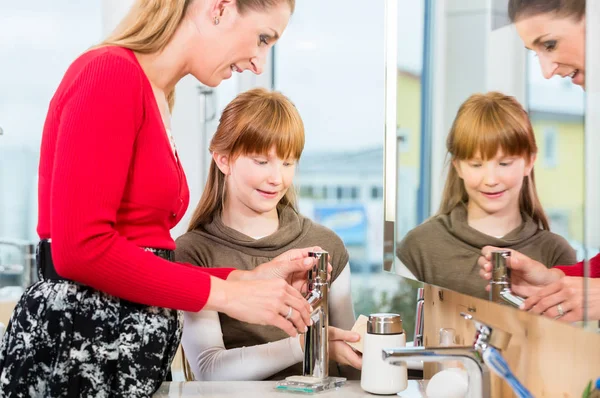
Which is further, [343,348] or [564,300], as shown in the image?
[343,348]

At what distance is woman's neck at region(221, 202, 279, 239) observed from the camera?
1.90 meters

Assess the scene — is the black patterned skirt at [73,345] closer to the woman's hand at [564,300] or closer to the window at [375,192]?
the woman's hand at [564,300]

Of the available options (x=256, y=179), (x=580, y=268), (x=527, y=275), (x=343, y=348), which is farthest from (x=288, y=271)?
(x=580, y=268)

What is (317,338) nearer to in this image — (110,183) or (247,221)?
(110,183)

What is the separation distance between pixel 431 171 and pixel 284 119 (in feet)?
2.00

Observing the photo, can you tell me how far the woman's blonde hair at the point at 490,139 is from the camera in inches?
37.3

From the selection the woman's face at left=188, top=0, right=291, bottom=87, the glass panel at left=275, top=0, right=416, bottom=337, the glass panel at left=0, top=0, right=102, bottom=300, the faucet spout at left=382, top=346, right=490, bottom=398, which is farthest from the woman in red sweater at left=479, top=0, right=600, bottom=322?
the glass panel at left=0, top=0, right=102, bottom=300

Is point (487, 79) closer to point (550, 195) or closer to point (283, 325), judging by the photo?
point (550, 195)

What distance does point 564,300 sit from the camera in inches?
33.7

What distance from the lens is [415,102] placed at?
4.50 ft

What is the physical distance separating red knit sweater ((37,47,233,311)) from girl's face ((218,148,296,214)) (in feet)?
2.30

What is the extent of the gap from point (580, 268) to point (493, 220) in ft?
0.71

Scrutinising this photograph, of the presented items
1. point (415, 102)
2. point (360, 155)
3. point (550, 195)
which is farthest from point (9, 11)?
point (550, 195)

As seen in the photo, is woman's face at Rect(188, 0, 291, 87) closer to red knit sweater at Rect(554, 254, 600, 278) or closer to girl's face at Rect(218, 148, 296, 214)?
girl's face at Rect(218, 148, 296, 214)
